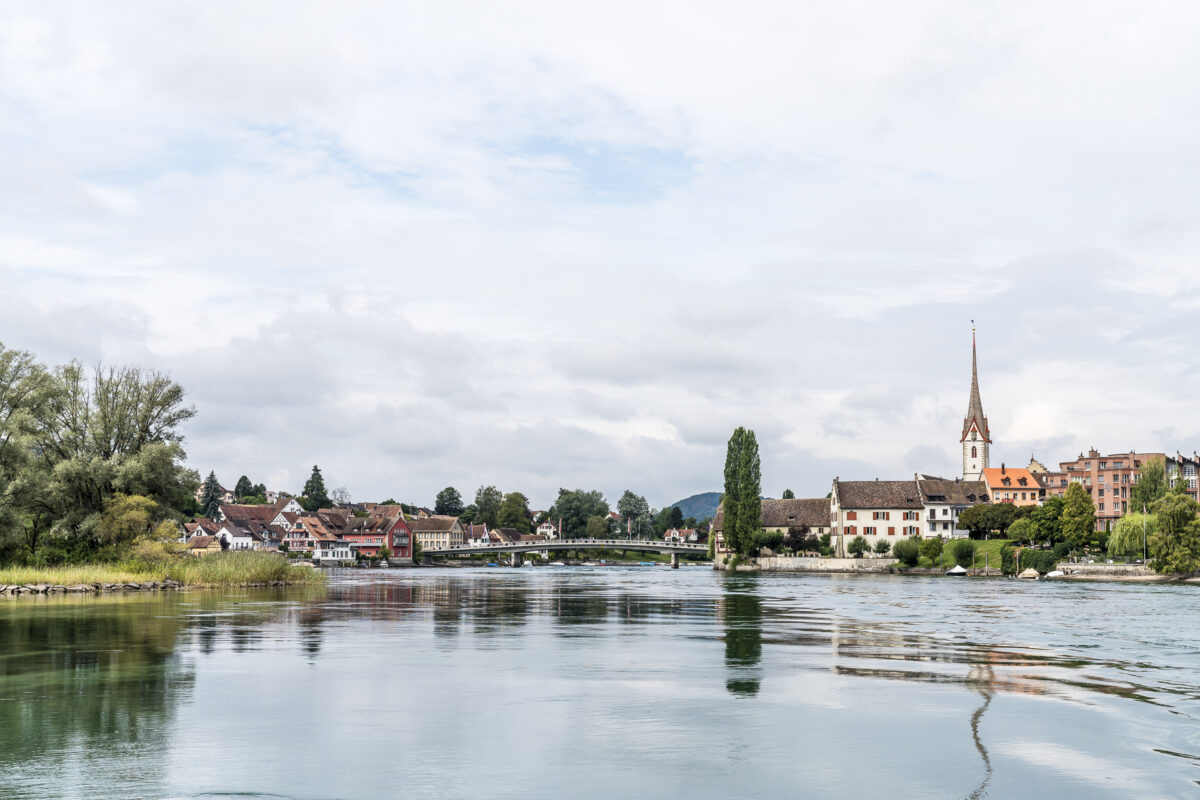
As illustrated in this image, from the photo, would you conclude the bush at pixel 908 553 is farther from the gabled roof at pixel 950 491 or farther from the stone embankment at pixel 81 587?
the stone embankment at pixel 81 587

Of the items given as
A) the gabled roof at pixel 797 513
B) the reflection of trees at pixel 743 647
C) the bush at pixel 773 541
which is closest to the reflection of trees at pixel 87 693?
the reflection of trees at pixel 743 647

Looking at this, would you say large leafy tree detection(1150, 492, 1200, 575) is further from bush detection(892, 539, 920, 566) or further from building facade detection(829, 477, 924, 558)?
building facade detection(829, 477, 924, 558)

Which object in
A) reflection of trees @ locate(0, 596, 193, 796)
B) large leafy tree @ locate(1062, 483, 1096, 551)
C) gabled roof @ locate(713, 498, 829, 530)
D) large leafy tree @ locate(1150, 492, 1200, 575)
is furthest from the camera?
gabled roof @ locate(713, 498, 829, 530)

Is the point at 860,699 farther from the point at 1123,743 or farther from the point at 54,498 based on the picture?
the point at 54,498

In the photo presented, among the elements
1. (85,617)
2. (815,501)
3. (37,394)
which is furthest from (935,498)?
(85,617)

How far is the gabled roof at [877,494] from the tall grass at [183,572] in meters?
110

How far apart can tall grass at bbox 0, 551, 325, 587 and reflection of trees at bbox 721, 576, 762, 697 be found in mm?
30400

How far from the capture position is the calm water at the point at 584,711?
13.0m

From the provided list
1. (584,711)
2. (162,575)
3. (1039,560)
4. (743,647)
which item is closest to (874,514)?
(1039,560)

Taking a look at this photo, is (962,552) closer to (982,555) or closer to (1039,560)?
(982,555)

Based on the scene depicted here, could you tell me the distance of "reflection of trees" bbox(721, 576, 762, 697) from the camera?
21.9 m

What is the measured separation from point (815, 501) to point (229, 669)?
15924 centimetres

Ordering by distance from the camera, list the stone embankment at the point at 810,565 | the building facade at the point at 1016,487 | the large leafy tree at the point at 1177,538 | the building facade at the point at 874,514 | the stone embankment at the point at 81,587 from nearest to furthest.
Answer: the stone embankment at the point at 81,587
the large leafy tree at the point at 1177,538
the stone embankment at the point at 810,565
the building facade at the point at 874,514
the building facade at the point at 1016,487

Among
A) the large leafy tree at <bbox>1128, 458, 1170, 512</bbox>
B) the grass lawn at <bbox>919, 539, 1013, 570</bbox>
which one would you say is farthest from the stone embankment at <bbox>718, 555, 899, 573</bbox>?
the large leafy tree at <bbox>1128, 458, 1170, 512</bbox>
